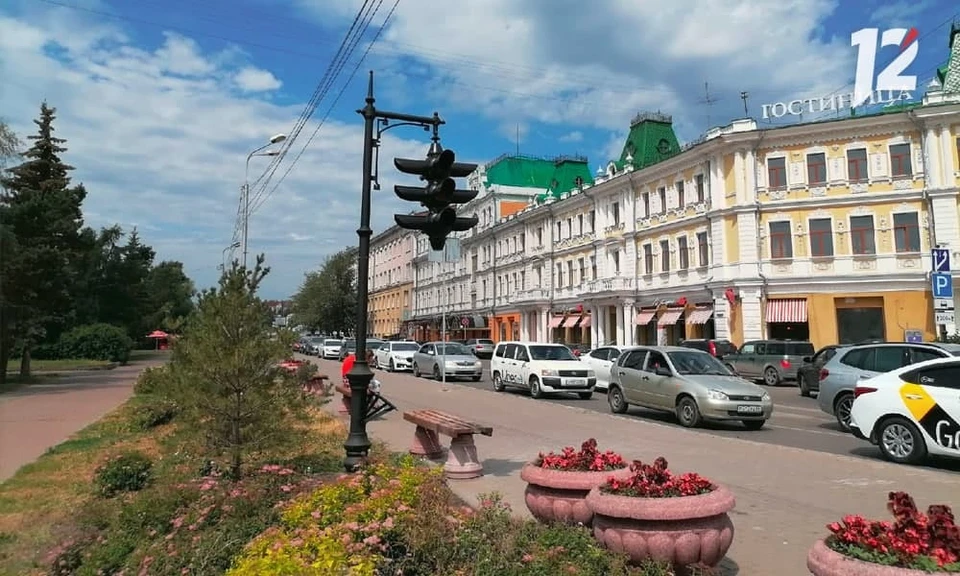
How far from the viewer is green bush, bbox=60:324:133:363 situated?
4256 cm

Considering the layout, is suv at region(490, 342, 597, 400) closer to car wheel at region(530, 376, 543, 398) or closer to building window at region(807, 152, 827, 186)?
car wheel at region(530, 376, 543, 398)

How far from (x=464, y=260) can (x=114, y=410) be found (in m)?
58.6

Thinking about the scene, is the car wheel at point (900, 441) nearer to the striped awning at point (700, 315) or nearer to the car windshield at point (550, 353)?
the car windshield at point (550, 353)

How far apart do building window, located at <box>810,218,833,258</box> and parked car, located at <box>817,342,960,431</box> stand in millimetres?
22423

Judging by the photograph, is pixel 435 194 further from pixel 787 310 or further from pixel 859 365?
pixel 787 310

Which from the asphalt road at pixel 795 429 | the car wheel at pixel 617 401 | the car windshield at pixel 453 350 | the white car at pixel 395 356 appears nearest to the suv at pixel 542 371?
the asphalt road at pixel 795 429

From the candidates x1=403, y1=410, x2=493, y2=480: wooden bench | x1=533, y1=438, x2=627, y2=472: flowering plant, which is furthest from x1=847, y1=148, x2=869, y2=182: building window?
x1=533, y1=438, x2=627, y2=472: flowering plant

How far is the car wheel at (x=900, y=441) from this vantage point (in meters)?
9.56

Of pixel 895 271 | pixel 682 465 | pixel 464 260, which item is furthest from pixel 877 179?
pixel 464 260

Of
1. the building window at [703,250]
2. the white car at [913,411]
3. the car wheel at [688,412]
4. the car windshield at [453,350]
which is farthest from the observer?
the building window at [703,250]

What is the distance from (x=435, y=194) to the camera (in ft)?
24.1

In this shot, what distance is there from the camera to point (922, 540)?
10.4 feet

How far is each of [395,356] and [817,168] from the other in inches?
976

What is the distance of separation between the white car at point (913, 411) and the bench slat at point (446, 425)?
5914mm
